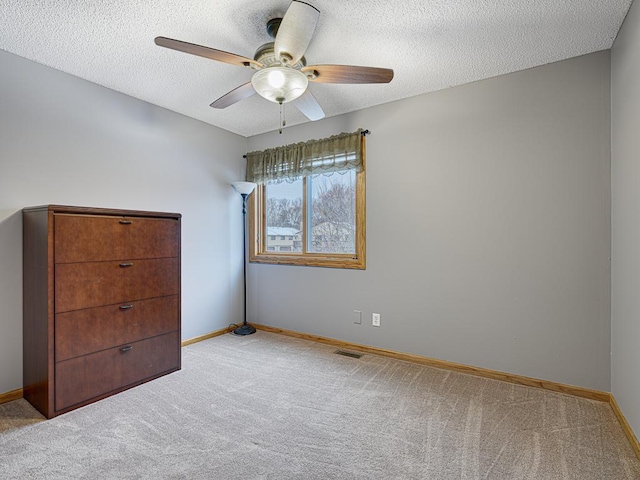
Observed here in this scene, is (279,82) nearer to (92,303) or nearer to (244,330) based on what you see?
(92,303)

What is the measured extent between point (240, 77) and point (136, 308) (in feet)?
6.15

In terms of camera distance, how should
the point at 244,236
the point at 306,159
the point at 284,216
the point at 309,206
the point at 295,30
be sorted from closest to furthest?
the point at 295,30, the point at 306,159, the point at 309,206, the point at 284,216, the point at 244,236

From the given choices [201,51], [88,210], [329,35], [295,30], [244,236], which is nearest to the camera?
[295,30]

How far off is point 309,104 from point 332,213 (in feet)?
4.45

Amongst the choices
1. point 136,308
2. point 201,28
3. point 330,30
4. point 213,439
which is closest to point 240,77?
point 201,28

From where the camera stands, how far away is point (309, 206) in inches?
145

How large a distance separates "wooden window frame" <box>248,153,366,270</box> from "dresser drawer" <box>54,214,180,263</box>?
4.19 ft

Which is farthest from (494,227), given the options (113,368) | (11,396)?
(11,396)

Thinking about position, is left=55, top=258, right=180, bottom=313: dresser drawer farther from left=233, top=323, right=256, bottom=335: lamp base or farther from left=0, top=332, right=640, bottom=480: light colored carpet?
left=233, top=323, right=256, bottom=335: lamp base

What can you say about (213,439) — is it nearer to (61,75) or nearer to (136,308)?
(136,308)

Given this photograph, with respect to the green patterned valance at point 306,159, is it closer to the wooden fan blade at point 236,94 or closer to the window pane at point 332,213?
the window pane at point 332,213

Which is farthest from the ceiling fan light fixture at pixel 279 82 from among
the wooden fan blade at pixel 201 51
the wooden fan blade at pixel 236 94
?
the wooden fan blade at pixel 236 94

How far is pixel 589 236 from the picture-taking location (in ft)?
Result: 7.27

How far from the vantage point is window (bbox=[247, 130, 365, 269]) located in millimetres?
3225
